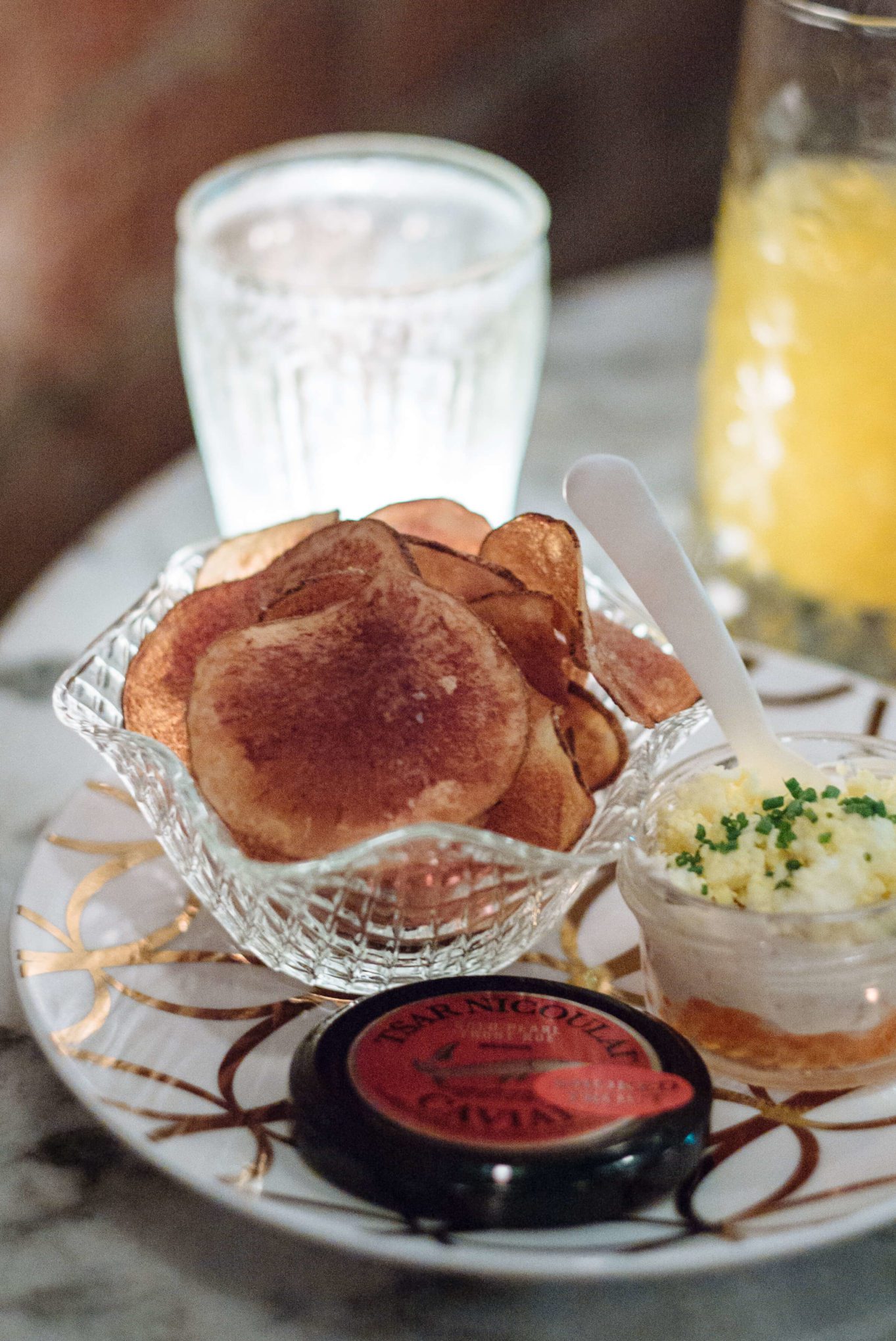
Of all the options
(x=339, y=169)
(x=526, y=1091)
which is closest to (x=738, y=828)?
(x=526, y=1091)

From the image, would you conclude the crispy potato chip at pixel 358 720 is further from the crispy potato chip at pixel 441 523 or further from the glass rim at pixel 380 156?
the glass rim at pixel 380 156

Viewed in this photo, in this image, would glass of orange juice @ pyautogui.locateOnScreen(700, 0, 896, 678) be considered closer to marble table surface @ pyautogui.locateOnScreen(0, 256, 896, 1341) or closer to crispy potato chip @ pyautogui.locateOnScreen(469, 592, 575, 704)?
A: crispy potato chip @ pyautogui.locateOnScreen(469, 592, 575, 704)

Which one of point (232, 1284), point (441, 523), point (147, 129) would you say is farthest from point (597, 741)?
point (147, 129)

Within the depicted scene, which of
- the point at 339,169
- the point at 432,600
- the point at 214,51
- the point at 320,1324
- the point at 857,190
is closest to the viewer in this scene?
the point at 320,1324

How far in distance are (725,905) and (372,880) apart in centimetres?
14

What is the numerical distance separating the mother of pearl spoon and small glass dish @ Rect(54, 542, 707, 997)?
2cm

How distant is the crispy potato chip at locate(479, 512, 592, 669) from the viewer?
2.02 feet

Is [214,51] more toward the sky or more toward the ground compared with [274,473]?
more toward the sky

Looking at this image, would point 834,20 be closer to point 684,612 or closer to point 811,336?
point 811,336

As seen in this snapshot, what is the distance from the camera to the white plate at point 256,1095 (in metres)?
0.47

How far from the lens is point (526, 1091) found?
1.67 feet

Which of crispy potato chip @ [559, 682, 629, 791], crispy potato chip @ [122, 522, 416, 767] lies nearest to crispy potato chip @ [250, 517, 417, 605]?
crispy potato chip @ [122, 522, 416, 767]

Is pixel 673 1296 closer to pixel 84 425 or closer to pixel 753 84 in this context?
pixel 753 84

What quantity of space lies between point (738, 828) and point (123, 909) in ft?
0.93
